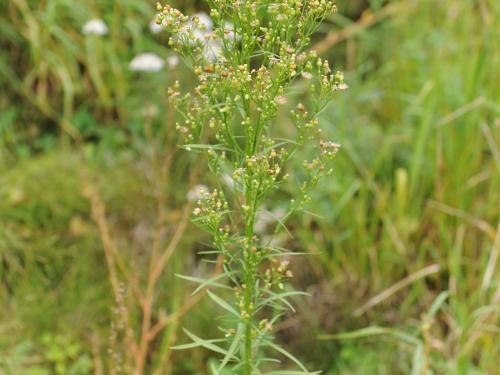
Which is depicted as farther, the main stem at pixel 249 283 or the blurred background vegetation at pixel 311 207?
the blurred background vegetation at pixel 311 207

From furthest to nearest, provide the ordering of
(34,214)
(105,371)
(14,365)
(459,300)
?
(34,214) → (459,300) → (105,371) → (14,365)

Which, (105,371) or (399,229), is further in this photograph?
(399,229)

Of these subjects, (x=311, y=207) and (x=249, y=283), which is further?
(x=311, y=207)

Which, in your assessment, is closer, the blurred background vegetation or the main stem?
the main stem

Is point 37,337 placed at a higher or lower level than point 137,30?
lower

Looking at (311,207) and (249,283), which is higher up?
(311,207)

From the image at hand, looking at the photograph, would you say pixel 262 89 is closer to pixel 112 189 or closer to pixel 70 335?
pixel 70 335

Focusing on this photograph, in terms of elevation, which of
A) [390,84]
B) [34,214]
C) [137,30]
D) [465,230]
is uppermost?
[137,30]

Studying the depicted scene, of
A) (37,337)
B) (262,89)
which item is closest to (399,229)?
(37,337)
